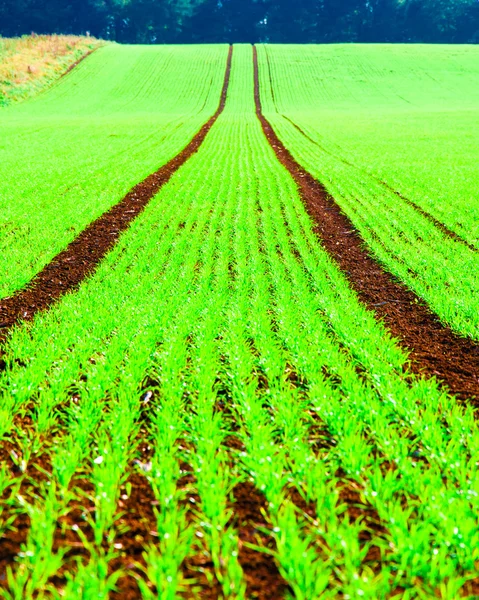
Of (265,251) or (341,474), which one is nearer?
(341,474)

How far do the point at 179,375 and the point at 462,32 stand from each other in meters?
119

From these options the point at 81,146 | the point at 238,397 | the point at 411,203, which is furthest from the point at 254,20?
the point at 238,397

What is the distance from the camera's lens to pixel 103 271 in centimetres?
962

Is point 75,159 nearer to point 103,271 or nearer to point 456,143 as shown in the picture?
point 103,271

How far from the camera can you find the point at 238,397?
4789 mm

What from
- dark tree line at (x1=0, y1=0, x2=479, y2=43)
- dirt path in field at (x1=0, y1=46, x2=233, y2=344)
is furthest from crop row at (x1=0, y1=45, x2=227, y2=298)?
dark tree line at (x1=0, y1=0, x2=479, y2=43)

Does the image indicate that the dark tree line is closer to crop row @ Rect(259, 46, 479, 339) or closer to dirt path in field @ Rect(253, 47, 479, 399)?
crop row @ Rect(259, 46, 479, 339)

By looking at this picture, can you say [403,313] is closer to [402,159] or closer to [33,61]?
[402,159]

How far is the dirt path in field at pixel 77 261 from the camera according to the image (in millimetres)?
7750

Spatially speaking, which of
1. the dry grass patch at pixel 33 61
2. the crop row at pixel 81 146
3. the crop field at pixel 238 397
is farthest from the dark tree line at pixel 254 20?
the crop field at pixel 238 397

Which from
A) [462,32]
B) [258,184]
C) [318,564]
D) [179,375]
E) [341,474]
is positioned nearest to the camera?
[318,564]

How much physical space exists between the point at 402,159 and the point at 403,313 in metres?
17.6

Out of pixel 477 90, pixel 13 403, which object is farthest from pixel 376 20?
pixel 13 403

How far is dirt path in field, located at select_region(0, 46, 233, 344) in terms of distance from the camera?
7750 millimetres
